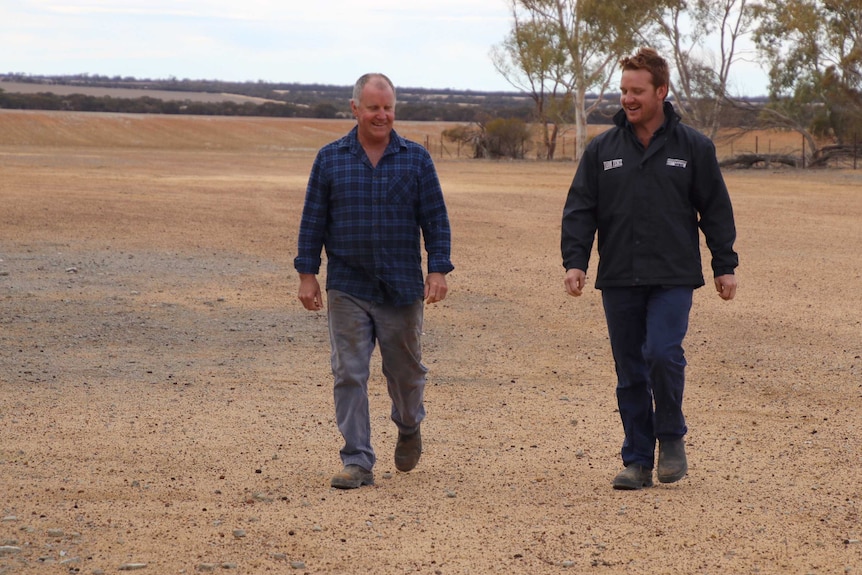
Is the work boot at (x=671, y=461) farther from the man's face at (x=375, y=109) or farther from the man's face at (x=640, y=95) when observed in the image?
the man's face at (x=375, y=109)

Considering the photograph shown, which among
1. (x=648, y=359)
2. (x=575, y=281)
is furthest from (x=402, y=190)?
(x=648, y=359)

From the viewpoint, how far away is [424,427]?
6965 mm

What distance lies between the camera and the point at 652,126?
5375 millimetres

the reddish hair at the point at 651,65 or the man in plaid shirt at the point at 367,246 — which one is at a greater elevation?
the reddish hair at the point at 651,65

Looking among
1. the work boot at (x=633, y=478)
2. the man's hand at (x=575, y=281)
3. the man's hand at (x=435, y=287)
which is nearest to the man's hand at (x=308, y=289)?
the man's hand at (x=435, y=287)

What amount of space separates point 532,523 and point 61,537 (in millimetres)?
1835

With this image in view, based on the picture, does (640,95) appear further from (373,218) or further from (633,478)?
(633,478)

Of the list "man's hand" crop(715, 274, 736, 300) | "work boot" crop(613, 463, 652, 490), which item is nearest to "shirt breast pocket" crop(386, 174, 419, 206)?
"man's hand" crop(715, 274, 736, 300)

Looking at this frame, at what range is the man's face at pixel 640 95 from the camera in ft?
17.3

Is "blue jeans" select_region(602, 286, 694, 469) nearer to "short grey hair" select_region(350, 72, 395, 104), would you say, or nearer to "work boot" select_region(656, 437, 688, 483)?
"work boot" select_region(656, 437, 688, 483)

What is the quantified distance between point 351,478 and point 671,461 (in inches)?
56.3

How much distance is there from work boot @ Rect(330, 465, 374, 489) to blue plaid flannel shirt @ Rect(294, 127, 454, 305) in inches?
30.1

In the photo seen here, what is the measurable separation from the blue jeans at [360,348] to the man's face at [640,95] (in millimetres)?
1276

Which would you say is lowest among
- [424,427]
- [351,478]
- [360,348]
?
[424,427]
